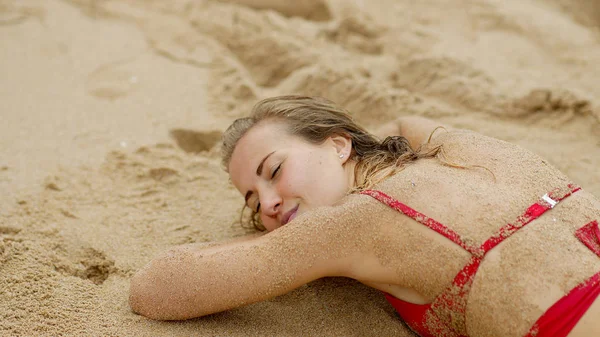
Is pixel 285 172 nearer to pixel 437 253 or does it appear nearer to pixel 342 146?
pixel 342 146

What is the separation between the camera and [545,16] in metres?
4.02

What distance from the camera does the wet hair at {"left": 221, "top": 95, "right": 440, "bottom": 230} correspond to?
2.15 metres

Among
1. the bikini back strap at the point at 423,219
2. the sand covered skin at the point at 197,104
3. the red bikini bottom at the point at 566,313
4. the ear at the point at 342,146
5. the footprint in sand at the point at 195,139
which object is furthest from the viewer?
the footprint in sand at the point at 195,139

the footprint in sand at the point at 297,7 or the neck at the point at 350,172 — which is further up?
the neck at the point at 350,172

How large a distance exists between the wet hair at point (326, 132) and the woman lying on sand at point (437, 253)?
5.8 inches

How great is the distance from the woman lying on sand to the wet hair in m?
0.15

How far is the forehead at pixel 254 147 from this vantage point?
84.3 inches

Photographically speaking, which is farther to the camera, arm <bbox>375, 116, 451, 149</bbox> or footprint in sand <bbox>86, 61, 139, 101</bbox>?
footprint in sand <bbox>86, 61, 139, 101</bbox>

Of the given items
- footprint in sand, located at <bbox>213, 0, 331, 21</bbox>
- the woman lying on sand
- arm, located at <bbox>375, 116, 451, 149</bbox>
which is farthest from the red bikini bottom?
footprint in sand, located at <bbox>213, 0, 331, 21</bbox>

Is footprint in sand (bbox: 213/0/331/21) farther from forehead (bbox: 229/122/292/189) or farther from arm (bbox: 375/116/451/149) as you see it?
forehead (bbox: 229/122/292/189)

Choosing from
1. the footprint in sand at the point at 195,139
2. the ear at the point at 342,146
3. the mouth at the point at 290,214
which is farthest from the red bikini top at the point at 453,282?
the footprint in sand at the point at 195,139

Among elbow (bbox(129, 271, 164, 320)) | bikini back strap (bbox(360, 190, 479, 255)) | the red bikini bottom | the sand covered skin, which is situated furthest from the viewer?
the sand covered skin

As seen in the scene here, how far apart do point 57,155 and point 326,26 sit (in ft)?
6.58

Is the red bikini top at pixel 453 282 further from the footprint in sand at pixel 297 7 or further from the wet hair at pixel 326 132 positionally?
the footprint in sand at pixel 297 7
